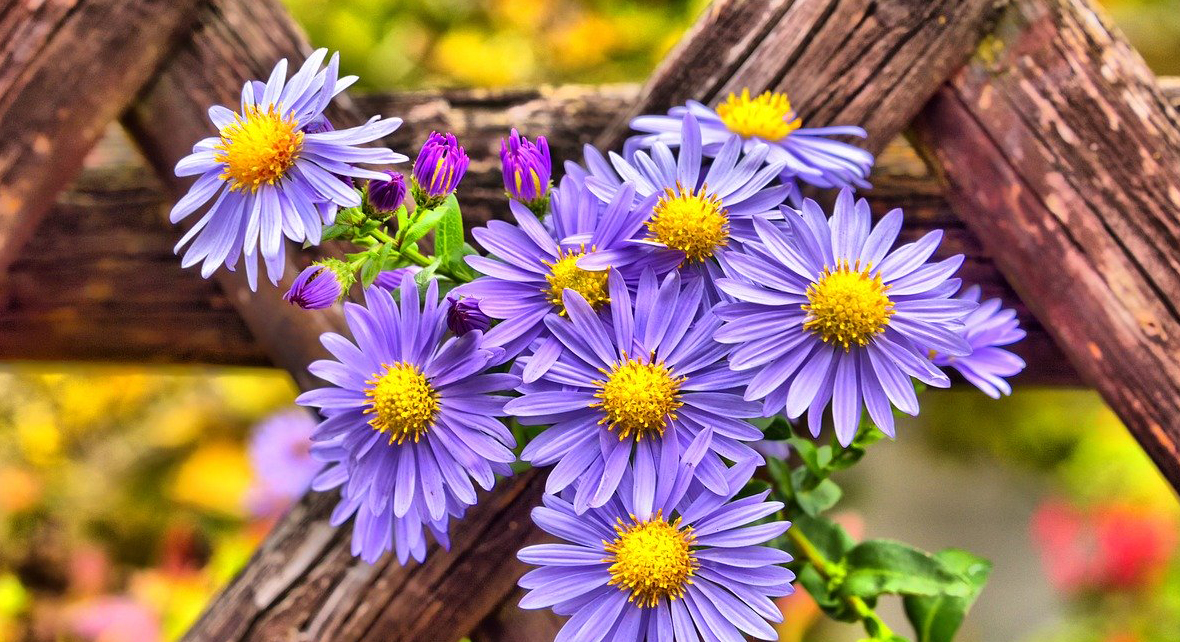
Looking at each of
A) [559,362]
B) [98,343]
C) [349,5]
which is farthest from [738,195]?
[349,5]

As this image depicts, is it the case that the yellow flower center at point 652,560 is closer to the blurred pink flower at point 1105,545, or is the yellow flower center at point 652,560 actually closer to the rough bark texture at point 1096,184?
the rough bark texture at point 1096,184

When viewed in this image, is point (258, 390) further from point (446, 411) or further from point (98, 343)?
point (446, 411)

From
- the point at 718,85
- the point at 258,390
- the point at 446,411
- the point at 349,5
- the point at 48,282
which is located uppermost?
the point at 349,5

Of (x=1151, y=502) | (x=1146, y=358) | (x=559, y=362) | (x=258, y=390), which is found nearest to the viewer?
(x=559, y=362)

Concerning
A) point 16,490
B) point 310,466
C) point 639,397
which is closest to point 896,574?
point 639,397

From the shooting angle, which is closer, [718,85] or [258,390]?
[718,85]

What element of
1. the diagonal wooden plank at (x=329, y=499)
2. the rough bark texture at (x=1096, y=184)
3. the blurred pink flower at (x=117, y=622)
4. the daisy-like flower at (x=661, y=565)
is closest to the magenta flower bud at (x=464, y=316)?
the daisy-like flower at (x=661, y=565)
